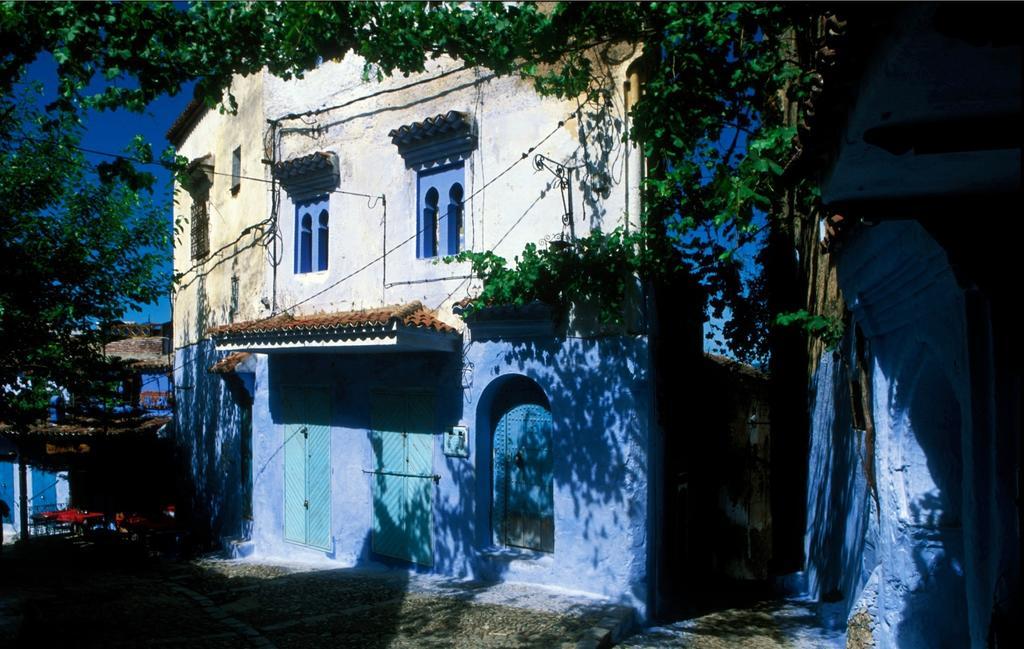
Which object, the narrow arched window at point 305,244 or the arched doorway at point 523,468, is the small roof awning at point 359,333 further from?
the narrow arched window at point 305,244

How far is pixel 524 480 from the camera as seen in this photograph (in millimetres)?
9391

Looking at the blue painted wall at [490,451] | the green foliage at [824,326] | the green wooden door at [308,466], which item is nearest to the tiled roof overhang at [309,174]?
the blue painted wall at [490,451]

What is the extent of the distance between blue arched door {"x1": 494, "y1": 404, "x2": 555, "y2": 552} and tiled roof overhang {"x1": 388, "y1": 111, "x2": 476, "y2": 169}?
11.5ft

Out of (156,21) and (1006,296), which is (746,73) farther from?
(156,21)

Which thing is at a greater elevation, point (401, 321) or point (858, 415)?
point (401, 321)

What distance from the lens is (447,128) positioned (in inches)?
386

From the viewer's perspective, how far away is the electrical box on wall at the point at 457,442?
957 cm

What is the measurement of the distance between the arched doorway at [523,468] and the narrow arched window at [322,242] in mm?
4117

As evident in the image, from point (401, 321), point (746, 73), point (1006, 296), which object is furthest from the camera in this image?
point (401, 321)

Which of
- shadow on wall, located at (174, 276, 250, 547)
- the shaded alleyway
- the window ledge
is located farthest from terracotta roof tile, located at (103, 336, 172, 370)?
the shaded alleyway

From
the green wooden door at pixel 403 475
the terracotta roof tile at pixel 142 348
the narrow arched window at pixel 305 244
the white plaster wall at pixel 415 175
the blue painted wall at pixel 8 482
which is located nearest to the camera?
the white plaster wall at pixel 415 175

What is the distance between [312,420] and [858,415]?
7904 millimetres

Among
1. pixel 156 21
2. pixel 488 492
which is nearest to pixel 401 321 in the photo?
pixel 488 492

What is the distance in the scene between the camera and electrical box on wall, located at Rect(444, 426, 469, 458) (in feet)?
31.4
